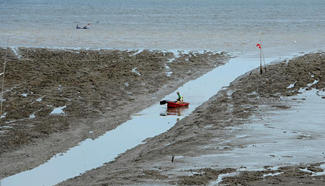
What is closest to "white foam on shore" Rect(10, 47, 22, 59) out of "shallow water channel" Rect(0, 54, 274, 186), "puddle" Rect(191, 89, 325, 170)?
"shallow water channel" Rect(0, 54, 274, 186)

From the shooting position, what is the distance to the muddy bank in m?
18.4

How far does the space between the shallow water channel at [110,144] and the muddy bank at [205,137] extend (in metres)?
0.77

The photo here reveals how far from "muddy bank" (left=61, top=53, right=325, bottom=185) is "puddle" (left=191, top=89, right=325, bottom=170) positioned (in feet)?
2.08

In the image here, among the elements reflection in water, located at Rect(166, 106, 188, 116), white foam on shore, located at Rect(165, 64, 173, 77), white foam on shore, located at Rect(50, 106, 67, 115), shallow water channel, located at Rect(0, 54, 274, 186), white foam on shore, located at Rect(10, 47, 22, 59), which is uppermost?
white foam on shore, located at Rect(10, 47, 22, 59)

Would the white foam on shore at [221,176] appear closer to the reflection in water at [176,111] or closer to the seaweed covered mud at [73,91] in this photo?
the seaweed covered mud at [73,91]

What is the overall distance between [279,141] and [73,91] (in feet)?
53.0

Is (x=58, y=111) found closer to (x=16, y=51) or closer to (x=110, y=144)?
(x=110, y=144)

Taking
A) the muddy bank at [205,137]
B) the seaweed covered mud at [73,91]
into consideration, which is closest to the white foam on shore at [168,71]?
the seaweed covered mud at [73,91]

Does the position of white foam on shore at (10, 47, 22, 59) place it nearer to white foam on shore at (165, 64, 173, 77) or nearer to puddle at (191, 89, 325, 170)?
white foam on shore at (165, 64, 173, 77)

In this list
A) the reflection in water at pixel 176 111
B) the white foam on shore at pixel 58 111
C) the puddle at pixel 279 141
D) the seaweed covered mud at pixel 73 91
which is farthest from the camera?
the reflection in water at pixel 176 111

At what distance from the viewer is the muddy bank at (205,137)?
18.4 metres

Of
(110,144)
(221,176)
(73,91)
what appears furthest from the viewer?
(73,91)

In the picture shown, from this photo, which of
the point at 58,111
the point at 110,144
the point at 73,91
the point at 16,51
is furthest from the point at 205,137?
the point at 16,51

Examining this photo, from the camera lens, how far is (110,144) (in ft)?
81.6
